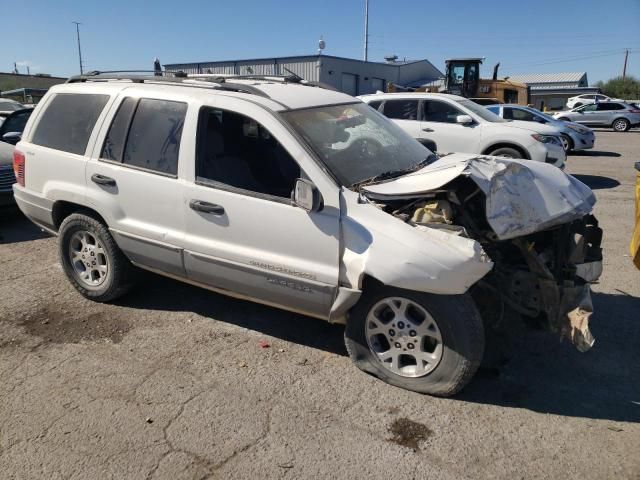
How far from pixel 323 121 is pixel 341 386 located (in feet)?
6.24

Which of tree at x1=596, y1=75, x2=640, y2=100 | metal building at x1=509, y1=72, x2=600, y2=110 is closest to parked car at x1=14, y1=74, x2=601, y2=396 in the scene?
metal building at x1=509, y1=72, x2=600, y2=110

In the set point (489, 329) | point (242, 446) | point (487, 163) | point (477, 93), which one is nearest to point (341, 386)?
point (242, 446)

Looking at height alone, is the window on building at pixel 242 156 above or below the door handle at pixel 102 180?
above

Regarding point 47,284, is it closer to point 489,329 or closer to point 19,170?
point 19,170

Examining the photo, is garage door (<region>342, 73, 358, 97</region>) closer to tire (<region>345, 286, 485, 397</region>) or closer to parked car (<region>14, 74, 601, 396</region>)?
parked car (<region>14, 74, 601, 396</region>)

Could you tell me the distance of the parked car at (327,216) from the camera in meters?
3.19

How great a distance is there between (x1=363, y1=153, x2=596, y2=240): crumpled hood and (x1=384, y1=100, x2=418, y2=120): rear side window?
23.8 ft

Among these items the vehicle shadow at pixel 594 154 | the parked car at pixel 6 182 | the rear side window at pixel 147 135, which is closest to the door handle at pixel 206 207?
the rear side window at pixel 147 135

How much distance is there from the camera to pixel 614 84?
72188mm

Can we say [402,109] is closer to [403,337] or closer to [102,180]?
[102,180]

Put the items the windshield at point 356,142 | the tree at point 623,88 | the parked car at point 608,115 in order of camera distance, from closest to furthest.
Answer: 1. the windshield at point 356,142
2. the parked car at point 608,115
3. the tree at point 623,88

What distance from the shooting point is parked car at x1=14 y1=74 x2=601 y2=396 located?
3.19 meters

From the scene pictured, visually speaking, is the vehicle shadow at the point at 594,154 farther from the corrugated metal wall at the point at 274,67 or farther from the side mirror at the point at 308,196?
the corrugated metal wall at the point at 274,67

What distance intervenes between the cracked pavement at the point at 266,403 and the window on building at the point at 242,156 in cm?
124
